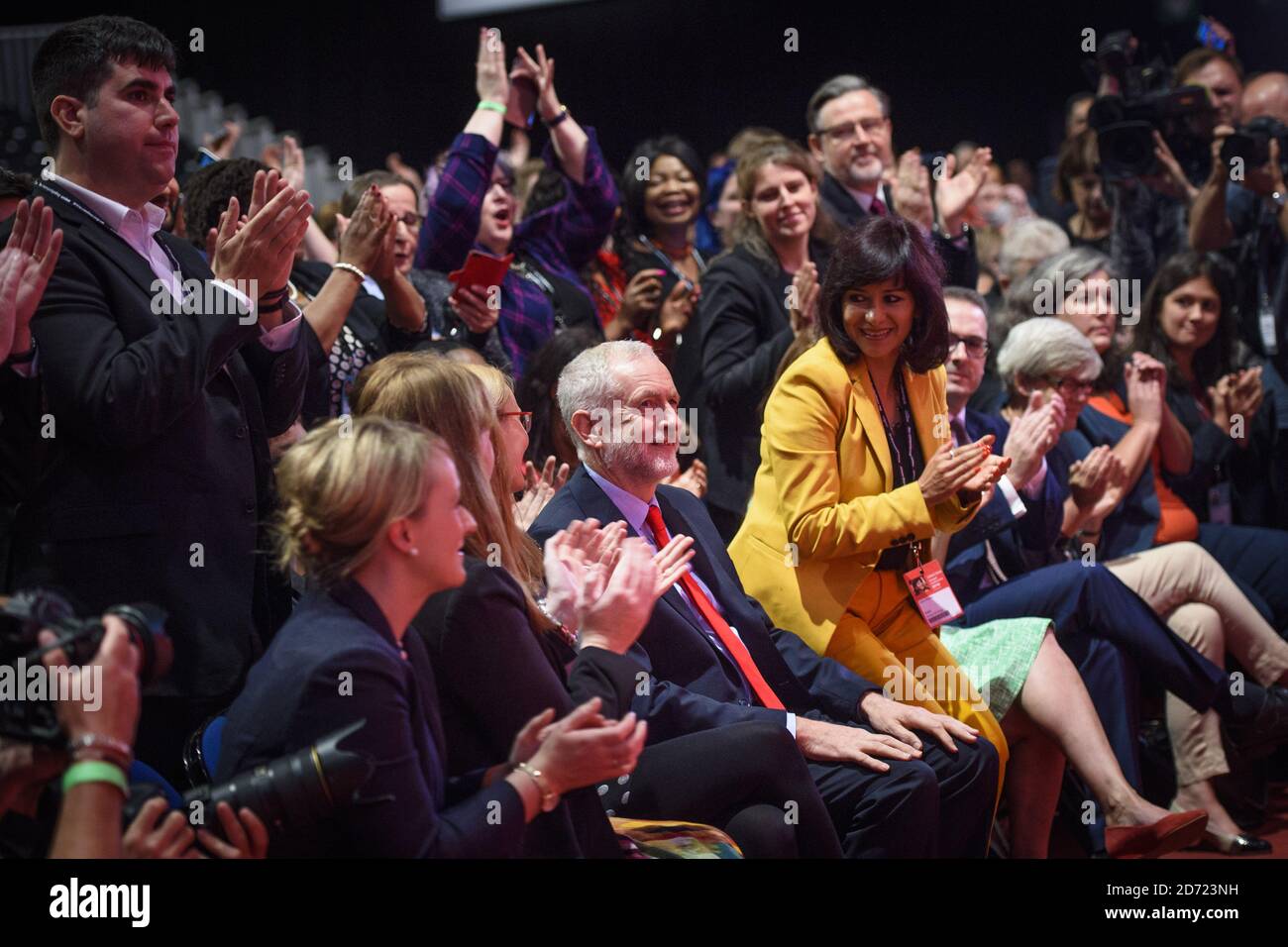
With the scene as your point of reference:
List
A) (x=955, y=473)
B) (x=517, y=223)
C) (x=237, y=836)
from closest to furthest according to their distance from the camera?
1. (x=237, y=836)
2. (x=955, y=473)
3. (x=517, y=223)

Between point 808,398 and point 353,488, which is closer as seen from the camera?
point 353,488

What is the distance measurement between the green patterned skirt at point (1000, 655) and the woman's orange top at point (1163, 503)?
3.44 feet

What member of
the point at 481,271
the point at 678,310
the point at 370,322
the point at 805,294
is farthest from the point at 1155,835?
the point at 370,322

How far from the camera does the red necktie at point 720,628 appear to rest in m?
2.56

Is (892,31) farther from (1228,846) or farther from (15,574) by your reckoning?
(15,574)

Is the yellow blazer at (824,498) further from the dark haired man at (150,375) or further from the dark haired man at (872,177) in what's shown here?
the dark haired man at (872,177)

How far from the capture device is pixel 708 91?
6641 millimetres

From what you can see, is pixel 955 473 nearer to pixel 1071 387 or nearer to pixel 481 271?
pixel 1071 387

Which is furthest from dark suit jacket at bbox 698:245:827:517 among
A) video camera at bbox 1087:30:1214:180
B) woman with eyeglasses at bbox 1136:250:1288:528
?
video camera at bbox 1087:30:1214:180

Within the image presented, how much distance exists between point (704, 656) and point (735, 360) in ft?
4.21

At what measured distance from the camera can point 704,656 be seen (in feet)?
8.17

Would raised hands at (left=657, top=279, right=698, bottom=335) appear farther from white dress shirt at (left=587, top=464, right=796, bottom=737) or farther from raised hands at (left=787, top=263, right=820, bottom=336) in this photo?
white dress shirt at (left=587, top=464, right=796, bottom=737)

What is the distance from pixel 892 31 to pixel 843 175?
2.51 m
